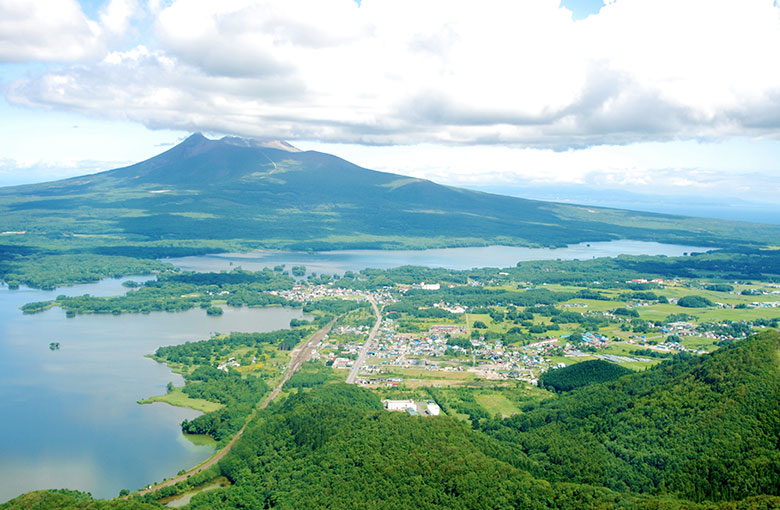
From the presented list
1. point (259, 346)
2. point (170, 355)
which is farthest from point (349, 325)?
point (170, 355)

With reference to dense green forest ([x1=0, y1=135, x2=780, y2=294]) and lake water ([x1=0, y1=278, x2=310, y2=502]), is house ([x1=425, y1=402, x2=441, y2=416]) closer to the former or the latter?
lake water ([x1=0, y1=278, x2=310, y2=502])

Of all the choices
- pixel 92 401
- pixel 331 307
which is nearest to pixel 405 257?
pixel 331 307

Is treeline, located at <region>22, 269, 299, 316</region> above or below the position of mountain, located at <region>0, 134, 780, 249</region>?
below

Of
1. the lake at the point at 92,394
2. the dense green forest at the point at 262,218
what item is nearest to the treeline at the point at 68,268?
the dense green forest at the point at 262,218

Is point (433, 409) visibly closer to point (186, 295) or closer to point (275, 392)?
point (275, 392)

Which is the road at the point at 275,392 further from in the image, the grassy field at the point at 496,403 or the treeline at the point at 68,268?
the treeline at the point at 68,268

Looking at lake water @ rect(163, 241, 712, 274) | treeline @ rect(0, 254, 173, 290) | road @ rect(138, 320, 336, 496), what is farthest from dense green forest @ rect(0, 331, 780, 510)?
lake water @ rect(163, 241, 712, 274)

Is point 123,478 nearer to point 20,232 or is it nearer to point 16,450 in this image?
point 16,450
